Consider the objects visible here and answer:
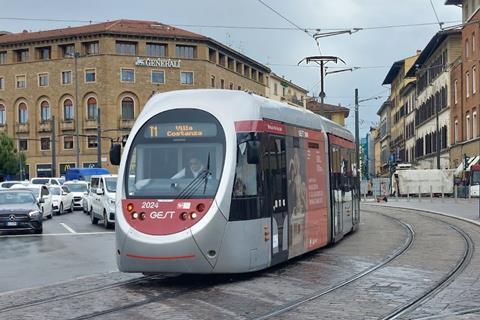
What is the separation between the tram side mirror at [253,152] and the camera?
37.8ft

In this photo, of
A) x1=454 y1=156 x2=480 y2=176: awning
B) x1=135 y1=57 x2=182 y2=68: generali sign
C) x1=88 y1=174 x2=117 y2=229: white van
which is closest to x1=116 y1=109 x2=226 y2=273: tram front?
x1=88 y1=174 x2=117 y2=229: white van

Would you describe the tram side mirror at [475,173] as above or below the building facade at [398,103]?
below

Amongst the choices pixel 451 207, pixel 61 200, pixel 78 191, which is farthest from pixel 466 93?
pixel 61 200

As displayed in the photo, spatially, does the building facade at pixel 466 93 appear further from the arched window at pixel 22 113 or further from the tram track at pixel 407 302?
the arched window at pixel 22 113

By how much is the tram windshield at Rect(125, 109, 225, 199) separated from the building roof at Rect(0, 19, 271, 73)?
235 feet

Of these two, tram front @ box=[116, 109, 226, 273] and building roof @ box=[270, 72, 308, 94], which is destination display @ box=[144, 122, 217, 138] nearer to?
tram front @ box=[116, 109, 226, 273]

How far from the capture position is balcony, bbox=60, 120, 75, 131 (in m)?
84.1

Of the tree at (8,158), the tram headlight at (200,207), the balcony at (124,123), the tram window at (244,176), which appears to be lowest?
the tram headlight at (200,207)

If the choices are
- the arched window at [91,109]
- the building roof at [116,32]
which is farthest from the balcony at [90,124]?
the building roof at [116,32]

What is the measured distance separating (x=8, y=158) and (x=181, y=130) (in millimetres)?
71596

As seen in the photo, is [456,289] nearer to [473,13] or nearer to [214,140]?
[214,140]

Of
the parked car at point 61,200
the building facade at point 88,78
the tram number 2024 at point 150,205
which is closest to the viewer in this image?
the tram number 2024 at point 150,205

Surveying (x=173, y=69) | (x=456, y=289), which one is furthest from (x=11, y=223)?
(x=173, y=69)

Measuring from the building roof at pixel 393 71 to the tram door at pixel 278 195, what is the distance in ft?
288
